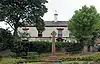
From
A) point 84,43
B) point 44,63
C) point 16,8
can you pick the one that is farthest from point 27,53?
point 44,63

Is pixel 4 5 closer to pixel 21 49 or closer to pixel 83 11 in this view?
pixel 21 49

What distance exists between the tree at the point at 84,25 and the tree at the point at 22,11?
20.7 feet

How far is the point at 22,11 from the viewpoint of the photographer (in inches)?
1785

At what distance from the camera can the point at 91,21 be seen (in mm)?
50406

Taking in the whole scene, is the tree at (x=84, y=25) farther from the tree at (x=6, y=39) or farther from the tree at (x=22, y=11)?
the tree at (x=6, y=39)

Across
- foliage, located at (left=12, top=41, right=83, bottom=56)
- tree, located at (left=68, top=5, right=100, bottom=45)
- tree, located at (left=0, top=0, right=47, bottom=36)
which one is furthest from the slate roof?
tree, located at (left=0, top=0, right=47, bottom=36)

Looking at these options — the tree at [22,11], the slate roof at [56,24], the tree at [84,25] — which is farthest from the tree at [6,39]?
the slate roof at [56,24]

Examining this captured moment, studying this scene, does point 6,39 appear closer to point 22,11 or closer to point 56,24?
point 22,11

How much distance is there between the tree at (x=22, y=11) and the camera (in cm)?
4553

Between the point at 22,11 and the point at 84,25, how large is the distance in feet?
36.3

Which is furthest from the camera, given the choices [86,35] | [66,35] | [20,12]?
[66,35]

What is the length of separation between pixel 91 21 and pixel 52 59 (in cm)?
1585

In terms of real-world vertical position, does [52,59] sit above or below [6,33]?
below

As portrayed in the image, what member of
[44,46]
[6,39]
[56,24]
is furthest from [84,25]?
[6,39]
